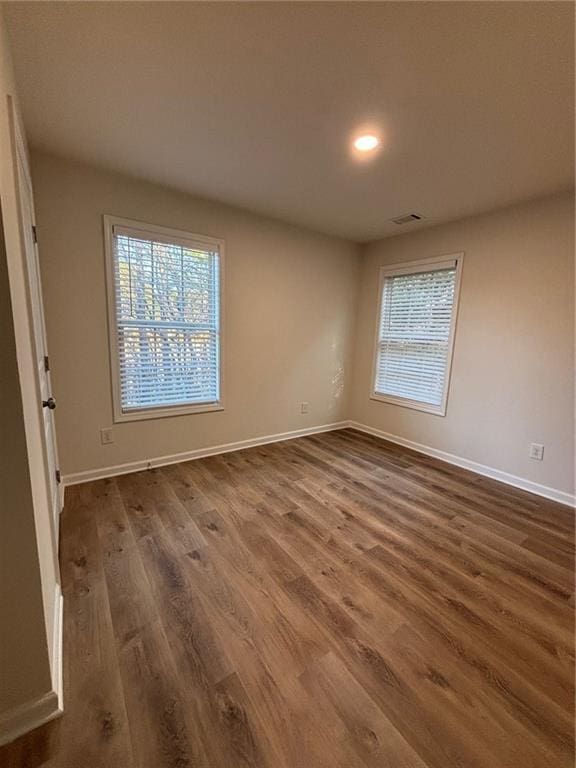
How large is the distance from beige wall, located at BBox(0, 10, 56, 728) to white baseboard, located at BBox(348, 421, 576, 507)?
11.2ft

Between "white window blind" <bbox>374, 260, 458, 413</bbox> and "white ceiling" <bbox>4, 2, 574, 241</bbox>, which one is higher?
"white ceiling" <bbox>4, 2, 574, 241</bbox>

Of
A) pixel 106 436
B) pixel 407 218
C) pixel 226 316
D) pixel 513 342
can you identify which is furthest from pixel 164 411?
pixel 513 342

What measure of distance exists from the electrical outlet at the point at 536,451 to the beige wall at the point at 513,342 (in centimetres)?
4

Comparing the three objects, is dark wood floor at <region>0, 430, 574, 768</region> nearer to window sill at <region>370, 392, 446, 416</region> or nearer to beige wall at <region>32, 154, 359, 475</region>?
beige wall at <region>32, 154, 359, 475</region>

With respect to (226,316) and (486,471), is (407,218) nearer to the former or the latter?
(226,316)

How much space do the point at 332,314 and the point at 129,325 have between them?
2.40 metres

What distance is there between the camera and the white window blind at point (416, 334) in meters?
3.35

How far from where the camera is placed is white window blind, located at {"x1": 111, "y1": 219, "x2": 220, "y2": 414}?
2619 millimetres

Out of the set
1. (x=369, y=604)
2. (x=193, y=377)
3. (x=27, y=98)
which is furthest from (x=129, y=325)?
(x=369, y=604)

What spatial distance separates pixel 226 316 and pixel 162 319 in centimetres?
63

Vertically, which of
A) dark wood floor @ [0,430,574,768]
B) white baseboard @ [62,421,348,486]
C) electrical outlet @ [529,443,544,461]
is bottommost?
dark wood floor @ [0,430,574,768]

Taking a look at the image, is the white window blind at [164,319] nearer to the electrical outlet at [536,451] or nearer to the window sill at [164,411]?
the window sill at [164,411]

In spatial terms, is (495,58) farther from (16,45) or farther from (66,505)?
(66,505)

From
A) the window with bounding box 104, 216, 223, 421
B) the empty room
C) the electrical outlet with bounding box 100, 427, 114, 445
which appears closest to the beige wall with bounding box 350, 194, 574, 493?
the empty room
